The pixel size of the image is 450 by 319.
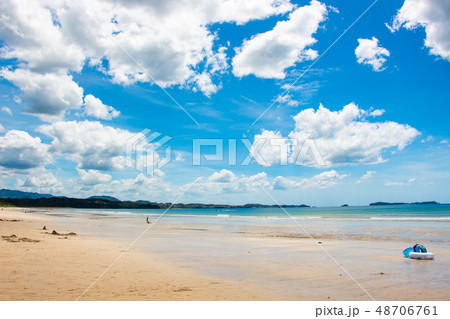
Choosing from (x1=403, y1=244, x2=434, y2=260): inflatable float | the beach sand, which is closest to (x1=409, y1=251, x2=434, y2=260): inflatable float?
(x1=403, y1=244, x2=434, y2=260): inflatable float

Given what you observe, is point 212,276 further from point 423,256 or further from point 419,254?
point 423,256

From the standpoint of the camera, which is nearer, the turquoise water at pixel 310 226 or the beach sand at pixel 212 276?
the beach sand at pixel 212 276

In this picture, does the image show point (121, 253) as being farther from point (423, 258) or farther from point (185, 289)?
point (423, 258)

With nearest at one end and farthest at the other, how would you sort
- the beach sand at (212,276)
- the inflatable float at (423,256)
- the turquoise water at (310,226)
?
the beach sand at (212,276) < the inflatable float at (423,256) < the turquoise water at (310,226)

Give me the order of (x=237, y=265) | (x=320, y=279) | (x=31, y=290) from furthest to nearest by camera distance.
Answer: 1. (x=237, y=265)
2. (x=320, y=279)
3. (x=31, y=290)

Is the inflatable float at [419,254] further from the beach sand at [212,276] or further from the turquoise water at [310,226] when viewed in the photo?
the turquoise water at [310,226]

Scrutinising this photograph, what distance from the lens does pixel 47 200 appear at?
18250 cm

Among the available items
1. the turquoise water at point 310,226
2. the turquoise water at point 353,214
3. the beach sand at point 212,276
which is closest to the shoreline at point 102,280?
the beach sand at point 212,276

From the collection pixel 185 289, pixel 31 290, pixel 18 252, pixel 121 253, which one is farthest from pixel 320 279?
pixel 18 252

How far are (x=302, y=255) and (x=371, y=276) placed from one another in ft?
16.2

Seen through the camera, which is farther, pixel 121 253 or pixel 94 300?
pixel 121 253

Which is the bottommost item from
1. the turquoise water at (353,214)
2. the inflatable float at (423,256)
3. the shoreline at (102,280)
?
the turquoise water at (353,214)

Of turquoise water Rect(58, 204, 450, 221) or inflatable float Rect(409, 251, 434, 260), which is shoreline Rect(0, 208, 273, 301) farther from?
turquoise water Rect(58, 204, 450, 221)

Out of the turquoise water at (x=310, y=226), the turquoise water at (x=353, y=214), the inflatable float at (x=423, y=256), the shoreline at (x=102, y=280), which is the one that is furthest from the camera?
the turquoise water at (x=353, y=214)
